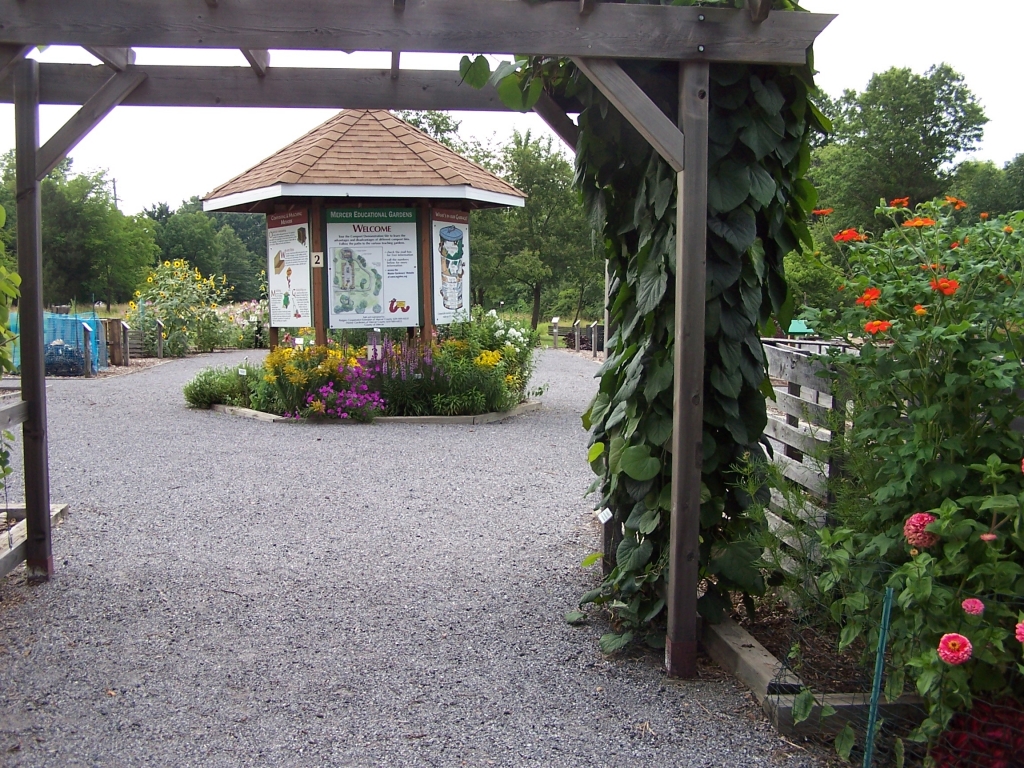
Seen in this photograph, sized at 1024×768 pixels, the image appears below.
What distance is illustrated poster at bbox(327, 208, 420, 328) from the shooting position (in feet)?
36.6

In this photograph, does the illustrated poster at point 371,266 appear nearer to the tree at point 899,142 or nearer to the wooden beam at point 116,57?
the wooden beam at point 116,57

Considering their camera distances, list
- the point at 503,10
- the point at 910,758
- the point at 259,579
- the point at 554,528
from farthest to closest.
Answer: the point at 554,528, the point at 259,579, the point at 503,10, the point at 910,758

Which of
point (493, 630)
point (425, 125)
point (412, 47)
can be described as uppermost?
point (425, 125)

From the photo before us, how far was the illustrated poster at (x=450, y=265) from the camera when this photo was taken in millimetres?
11555

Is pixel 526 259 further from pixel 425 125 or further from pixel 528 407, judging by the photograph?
pixel 528 407

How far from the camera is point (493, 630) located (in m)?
4.25

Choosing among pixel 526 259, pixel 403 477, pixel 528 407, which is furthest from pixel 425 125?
pixel 403 477

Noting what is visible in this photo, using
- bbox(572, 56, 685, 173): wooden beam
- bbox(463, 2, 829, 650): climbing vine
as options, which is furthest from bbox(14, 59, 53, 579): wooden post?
bbox(572, 56, 685, 173): wooden beam

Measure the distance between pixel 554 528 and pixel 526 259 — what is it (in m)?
22.0

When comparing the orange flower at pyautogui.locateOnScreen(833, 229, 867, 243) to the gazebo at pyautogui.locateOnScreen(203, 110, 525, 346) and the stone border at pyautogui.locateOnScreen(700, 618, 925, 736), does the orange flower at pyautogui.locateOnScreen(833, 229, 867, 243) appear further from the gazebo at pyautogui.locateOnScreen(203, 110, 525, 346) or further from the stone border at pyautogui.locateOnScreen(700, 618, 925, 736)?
the gazebo at pyautogui.locateOnScreen(203, 110, 525, 346)

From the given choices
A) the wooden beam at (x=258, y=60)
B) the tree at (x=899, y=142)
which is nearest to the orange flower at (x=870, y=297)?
the wooden beam at (x=258, y=60)

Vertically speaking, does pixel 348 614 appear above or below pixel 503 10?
below

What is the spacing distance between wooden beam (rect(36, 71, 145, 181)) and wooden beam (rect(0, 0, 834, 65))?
81cm

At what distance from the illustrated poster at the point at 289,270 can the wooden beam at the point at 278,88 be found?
20.0ft
